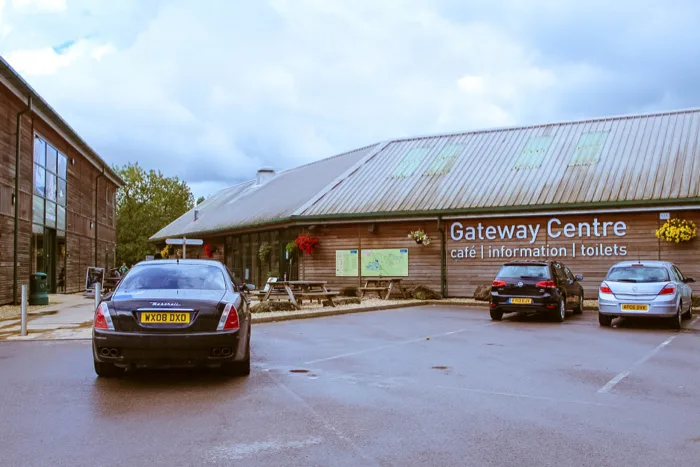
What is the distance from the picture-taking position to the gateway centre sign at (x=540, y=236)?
842 inches

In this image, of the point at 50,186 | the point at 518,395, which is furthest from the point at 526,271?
the point at 50,186

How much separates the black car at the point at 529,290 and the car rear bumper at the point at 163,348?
31.2 ft

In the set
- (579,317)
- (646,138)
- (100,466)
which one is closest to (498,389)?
(100,466)

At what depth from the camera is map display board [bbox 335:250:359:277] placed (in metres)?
24.9

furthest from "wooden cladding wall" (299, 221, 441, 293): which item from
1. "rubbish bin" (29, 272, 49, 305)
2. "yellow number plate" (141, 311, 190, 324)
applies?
"yellow number plate" (141, 311, 190, 324)

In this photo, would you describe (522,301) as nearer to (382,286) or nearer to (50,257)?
(382,286)

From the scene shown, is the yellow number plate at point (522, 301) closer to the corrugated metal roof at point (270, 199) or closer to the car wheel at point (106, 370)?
the car wheel at point (106, 370)

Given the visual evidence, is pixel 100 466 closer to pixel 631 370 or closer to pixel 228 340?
pixel 228 340

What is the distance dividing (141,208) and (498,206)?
2231 inches

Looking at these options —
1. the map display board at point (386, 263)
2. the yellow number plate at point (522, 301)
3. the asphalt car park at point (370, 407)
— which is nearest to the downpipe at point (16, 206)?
the asphalt car park at point (370, 407)

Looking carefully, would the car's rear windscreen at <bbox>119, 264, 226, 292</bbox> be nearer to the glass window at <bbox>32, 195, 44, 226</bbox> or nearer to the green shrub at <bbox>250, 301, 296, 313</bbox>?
the green shrub at <bbox>250, 301, 296, 313</bbox>

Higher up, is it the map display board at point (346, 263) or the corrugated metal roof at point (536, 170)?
the corrugated metal roof at point (536, 170)

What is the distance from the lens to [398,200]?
81.1 ft

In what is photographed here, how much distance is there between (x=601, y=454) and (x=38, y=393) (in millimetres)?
5674
